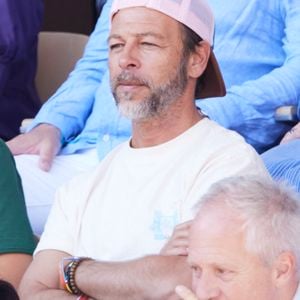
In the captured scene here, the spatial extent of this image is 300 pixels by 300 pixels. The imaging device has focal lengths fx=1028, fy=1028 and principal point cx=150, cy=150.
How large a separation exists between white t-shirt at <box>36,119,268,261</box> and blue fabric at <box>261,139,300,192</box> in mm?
261

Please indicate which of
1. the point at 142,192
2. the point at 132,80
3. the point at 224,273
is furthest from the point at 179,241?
the point at 132,80

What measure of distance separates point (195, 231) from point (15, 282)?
910mm

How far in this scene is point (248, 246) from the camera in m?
1.95

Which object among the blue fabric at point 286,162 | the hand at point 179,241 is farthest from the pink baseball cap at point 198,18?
the hand at point 179,241

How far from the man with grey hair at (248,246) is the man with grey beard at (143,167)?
0.42 metres

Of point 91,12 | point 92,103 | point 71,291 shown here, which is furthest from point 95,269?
point 91,12

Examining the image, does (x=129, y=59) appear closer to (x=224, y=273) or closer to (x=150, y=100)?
(x=150, y=100)

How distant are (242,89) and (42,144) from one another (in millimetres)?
842

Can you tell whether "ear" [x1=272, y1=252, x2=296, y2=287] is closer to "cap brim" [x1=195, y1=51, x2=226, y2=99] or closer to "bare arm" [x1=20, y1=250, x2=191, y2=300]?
"bare arm" [x1=20, y1=250, x2=191, y2=300]

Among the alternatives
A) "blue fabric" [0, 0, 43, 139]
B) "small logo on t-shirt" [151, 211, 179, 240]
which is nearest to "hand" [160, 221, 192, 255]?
"small logo on t-shirt" [151, 211, 179, 240]

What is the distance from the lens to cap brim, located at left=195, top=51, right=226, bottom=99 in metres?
2.87

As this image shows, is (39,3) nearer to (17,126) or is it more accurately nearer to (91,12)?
(17,126)

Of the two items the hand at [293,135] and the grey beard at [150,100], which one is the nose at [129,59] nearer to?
the grey beard at [150,100]

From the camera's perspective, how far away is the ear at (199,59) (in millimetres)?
→ 2801
